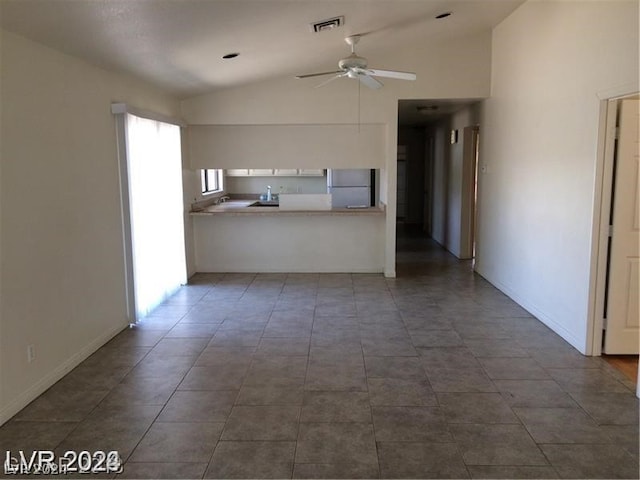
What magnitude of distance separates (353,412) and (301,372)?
2.31ft

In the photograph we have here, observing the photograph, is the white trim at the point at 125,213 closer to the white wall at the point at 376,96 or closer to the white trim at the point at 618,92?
the white wall at the point at 376,96

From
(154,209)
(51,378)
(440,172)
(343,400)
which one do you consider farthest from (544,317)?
(440,172)

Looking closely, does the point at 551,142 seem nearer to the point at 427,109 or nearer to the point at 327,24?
the point at 327,24

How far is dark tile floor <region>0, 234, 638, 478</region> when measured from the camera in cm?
257

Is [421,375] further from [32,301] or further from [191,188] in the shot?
[191,188]

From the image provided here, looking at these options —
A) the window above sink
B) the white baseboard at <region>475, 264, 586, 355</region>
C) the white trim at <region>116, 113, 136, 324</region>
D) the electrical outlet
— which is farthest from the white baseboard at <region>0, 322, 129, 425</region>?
the window above sink

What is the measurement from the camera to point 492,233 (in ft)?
20.5

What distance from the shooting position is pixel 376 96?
252 inches

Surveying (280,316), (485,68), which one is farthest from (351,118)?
(280,316)

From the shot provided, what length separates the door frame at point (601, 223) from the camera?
3.70m

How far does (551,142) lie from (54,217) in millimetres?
4187

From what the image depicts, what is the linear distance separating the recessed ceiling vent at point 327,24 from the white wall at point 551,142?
76.0 inches

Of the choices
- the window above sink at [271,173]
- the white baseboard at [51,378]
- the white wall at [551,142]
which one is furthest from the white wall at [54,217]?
the window above sink at [271,173]

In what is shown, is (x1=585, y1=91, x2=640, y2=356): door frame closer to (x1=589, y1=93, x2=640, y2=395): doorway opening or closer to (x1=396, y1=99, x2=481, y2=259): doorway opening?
(x1=589, y1=93, x2=640, y2=395): doorway opening
